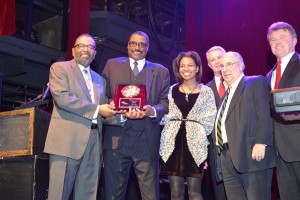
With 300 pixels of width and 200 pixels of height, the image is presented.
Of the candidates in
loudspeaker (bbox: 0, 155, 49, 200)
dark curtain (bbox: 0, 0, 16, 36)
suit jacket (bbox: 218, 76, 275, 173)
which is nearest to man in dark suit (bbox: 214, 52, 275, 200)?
suit jacket (bbox: 218, 76, 275, 173)

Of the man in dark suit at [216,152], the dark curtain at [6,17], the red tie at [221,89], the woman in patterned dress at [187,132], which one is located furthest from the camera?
the dark curtain at [6,17]

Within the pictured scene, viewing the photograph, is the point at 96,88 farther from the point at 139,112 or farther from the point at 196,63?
the point at 196,63

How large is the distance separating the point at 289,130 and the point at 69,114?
1.64 metres

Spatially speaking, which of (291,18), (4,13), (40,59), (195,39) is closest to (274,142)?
(291,18)

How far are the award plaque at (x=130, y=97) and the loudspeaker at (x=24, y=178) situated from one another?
29.1 inches

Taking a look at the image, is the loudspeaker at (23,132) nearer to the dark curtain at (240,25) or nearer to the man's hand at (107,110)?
the man's hand at (107,110)

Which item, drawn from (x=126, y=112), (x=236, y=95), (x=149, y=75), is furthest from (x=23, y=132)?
(x=236, y=95)

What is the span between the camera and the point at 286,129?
2.79m

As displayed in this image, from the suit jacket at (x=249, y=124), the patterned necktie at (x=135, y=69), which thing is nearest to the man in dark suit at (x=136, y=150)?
the patterned necktie at (x=135, y=69)

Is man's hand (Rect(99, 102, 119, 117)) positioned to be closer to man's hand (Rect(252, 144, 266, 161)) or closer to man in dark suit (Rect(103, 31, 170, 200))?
man in dark suit (Rect(103, 31, 170, 200))

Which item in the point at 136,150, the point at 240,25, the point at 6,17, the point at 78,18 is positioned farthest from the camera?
the point at 78,18

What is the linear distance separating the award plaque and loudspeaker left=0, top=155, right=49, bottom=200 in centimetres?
74

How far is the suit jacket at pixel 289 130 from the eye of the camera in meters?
2.72

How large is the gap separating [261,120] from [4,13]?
13.8 ft
